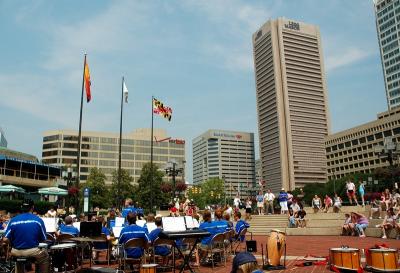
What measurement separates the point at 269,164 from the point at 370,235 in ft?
592

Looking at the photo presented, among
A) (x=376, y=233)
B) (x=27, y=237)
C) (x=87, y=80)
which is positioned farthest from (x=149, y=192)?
(x=27, y=237)

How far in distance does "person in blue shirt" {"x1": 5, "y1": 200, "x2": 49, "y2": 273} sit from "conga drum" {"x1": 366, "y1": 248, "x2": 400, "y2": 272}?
694 centimetres

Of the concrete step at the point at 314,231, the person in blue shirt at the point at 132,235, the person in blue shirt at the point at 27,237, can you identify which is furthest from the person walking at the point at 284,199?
the person in blue shirt at the point at 27,237

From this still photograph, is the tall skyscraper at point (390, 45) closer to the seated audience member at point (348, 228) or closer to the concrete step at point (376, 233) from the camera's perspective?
the seated audience member at point (348, 228)

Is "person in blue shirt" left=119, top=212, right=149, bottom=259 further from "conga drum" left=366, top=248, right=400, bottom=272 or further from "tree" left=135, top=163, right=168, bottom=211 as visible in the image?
"tree" left=135, top=163, right=168, bottom=211

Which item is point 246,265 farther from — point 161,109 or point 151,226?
point 161,109

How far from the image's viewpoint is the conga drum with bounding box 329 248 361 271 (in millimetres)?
8484

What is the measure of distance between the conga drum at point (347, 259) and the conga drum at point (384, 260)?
33cm

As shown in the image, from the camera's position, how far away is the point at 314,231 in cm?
2350

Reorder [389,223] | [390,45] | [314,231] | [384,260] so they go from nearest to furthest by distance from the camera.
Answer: [384,260] → [389,223] → [314,231] → [390,45]

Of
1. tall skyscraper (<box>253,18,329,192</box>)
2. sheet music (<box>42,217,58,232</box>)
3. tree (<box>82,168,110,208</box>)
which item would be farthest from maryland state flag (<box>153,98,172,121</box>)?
tall skyscraper (<box>253,18,329,192</box>)

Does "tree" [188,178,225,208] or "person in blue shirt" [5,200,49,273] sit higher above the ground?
"tree" [188,178,225,208]

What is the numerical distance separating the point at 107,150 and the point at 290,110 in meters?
97.4

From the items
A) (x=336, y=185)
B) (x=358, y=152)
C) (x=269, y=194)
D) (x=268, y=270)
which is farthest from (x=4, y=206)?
(x=358, y=152)
